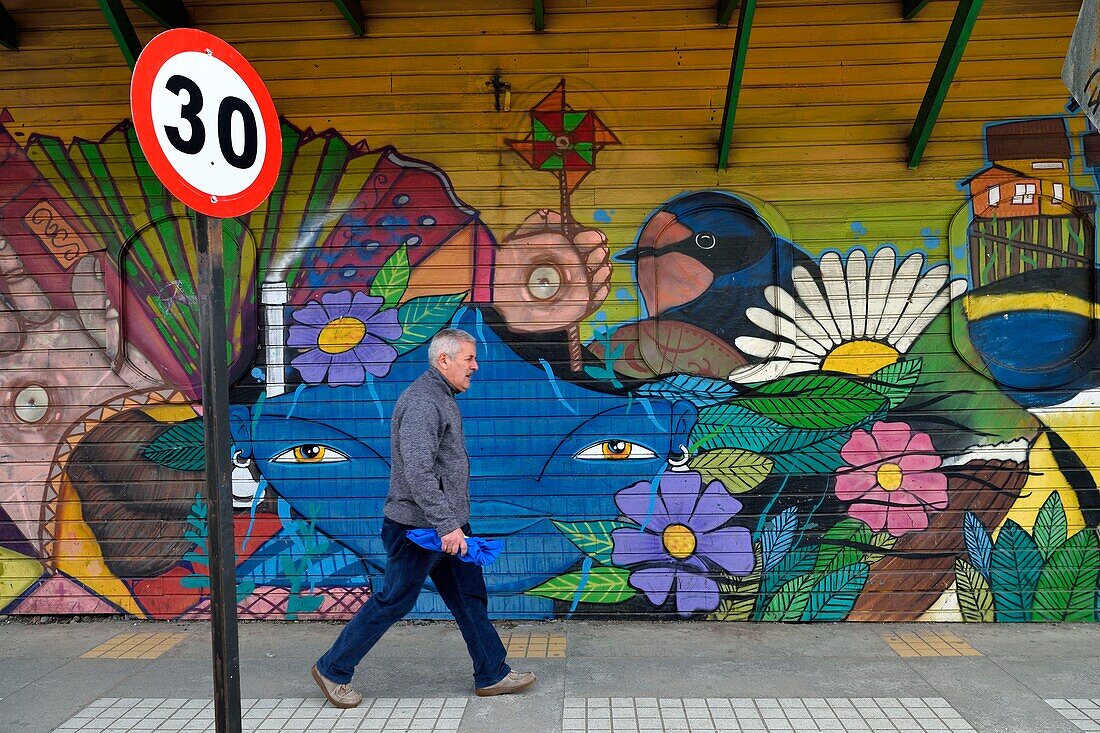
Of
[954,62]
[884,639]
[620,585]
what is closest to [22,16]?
[620,585]

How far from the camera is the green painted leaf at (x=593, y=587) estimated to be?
5.64 m

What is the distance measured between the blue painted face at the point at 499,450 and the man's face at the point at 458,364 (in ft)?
3.93

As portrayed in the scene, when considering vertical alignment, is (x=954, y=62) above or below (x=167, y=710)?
above

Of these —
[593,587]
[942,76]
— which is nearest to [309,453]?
[593,587]

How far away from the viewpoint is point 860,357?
5.56 m

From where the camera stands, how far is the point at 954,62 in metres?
4.99

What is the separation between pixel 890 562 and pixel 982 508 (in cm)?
67

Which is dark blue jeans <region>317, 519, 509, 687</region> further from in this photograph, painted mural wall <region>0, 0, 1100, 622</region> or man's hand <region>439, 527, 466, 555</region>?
painted mural wall <region>0, 0, 1100, 622</region>

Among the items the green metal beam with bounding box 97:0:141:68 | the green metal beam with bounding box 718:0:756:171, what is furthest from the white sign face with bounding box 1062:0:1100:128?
the green metal beam with bounding box 97:0:141:68

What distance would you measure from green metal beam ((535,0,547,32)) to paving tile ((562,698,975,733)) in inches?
159

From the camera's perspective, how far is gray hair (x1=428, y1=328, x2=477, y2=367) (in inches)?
174

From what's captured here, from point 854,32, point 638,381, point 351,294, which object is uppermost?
point 854,32

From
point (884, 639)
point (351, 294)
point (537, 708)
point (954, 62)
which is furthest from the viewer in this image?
point (351, 294)

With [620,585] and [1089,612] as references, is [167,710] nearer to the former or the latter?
[620,585]
